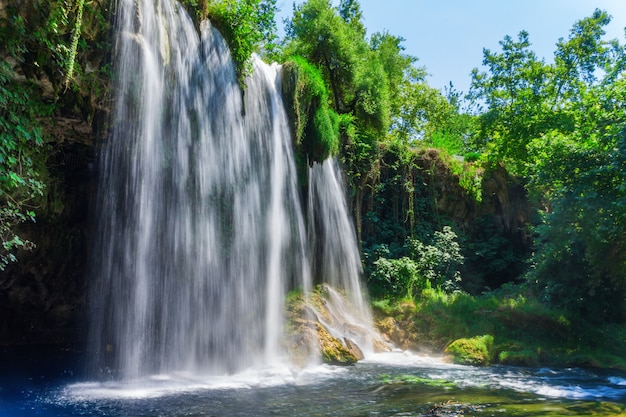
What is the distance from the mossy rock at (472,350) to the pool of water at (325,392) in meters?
0.72

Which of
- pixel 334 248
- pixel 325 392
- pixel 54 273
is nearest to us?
pixel 325 392

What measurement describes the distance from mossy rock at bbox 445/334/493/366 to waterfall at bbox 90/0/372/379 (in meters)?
4.43

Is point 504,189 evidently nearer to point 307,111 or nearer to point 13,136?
point 307,111

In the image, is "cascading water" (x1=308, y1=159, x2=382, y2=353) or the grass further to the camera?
"cascading water" (x1=308, y1=159, x2=382, y2=353)

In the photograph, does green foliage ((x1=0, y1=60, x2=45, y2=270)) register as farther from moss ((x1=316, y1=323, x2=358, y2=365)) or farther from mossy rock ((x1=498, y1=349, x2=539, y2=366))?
mossy rock ((x1=498, y1=349, x2=539, y2=366))

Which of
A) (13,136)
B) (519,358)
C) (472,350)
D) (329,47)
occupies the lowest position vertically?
(519,358)

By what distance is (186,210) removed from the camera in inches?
393

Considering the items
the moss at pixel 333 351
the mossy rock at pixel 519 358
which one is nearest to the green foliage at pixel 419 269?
the mossy rock at pixel 519 358

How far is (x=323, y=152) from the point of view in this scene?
44.3ft

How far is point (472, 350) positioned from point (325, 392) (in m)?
5.41

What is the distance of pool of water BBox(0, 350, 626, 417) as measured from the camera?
634 centimetres

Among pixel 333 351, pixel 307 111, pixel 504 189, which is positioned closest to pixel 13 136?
pixel 333 351

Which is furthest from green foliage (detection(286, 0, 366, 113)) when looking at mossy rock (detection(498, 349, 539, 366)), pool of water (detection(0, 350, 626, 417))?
pool of water (detection(0, 350, 626, 417))

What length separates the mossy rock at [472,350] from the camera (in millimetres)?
11091
